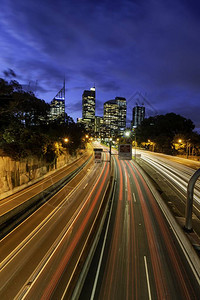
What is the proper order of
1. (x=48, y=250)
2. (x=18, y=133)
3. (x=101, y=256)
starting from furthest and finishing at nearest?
(x=18, y=133)
(x=48, y=250)
(x=101, y=256)

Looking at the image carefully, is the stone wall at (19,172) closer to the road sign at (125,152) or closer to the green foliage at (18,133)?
the green foliage at (18,133)

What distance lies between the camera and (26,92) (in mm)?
27125

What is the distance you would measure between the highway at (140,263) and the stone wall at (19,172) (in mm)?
15286

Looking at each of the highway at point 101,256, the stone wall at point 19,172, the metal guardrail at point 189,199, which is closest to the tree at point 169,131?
the stone wall at point 19,172

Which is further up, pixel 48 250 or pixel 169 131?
pixel 169 131

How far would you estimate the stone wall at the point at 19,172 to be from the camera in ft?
65.6

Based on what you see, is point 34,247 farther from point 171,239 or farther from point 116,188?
point 116,188

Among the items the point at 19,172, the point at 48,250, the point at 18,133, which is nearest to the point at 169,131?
the point at 18,133

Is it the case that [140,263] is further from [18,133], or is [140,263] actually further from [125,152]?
[18,133]

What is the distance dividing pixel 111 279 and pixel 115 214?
7.42 metres

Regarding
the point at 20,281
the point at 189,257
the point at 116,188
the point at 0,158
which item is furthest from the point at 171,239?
the point at 0,158

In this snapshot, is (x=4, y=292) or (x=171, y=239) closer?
(x=4, y=292)

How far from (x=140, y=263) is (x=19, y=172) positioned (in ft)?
68.6

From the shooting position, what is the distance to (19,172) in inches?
902
